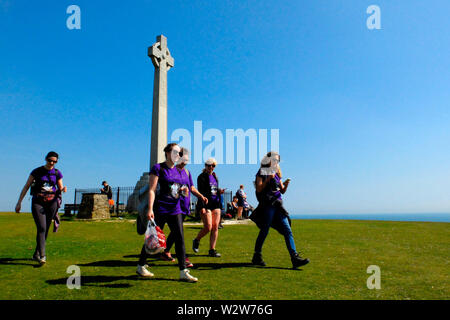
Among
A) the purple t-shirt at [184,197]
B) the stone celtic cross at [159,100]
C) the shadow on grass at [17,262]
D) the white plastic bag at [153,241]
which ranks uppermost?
the stone celtic cross at [159,100]

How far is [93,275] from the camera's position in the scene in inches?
190

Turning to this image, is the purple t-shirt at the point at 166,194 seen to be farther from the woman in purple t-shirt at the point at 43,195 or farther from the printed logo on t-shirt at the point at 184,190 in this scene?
the woman in purple t-shirt at the point at 43,195

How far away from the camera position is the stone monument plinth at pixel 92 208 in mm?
15852

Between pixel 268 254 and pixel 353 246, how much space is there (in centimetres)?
269

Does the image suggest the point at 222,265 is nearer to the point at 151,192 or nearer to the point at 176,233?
the point at 176,233

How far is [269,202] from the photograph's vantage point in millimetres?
5617

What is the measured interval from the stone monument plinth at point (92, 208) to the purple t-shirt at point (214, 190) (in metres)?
11.3

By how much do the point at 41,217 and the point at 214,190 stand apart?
3.35 m

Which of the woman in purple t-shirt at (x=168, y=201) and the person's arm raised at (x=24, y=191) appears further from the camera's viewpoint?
the person's arm raised at (x=24, y=191)

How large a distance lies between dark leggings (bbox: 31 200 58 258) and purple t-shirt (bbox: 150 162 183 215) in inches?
101

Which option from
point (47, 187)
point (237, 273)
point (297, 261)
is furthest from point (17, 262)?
point (297, 261)

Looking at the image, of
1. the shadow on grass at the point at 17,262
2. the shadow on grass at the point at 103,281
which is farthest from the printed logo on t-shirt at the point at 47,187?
the shadow on grass at the point at 103,281

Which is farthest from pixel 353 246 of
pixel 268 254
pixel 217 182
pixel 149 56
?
pixel 149 56
